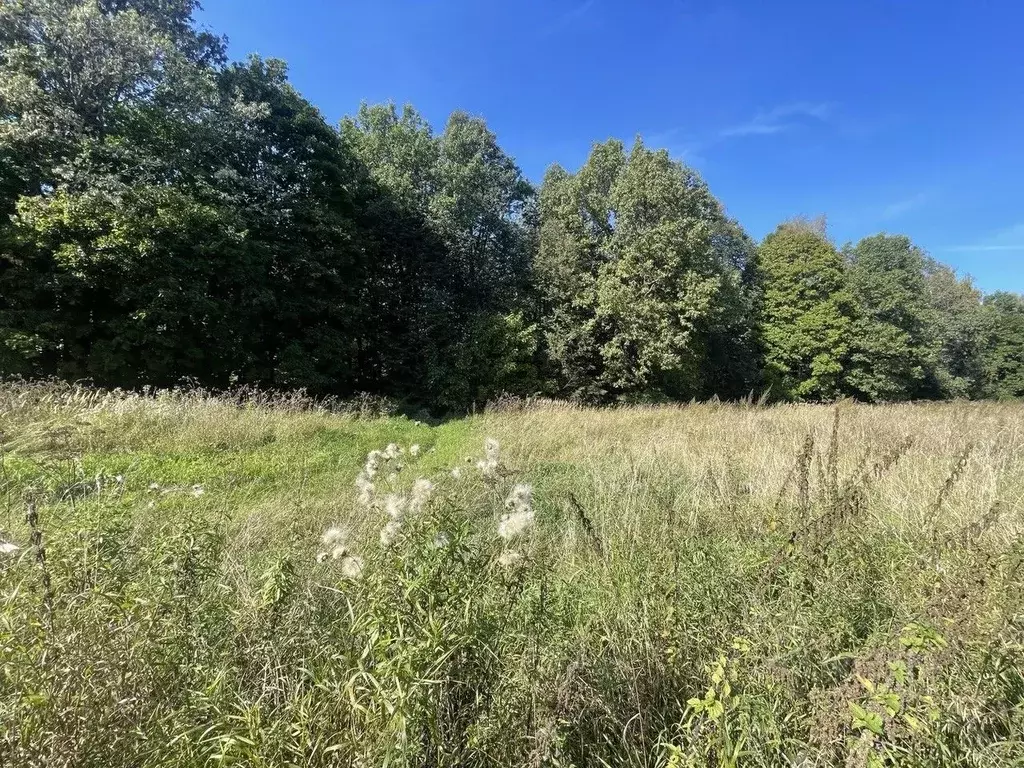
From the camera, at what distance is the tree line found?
10383 mm

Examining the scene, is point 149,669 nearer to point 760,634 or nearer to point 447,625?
point 447,625

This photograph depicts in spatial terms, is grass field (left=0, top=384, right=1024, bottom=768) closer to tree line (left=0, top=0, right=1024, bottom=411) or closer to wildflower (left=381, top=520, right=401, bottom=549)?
wildflower (left=381, top=520, right=401, bottom=549)

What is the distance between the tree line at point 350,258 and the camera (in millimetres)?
10383

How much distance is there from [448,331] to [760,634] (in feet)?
50.5

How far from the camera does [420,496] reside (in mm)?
2012

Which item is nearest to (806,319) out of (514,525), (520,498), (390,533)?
(520,498)

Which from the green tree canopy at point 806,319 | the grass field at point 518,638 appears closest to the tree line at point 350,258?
the green tree canopy at point 806,319

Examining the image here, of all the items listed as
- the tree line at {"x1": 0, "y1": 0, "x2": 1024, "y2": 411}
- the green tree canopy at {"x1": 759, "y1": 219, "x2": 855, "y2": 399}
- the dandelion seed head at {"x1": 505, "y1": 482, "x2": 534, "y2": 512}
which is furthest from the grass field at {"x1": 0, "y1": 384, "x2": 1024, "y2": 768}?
the green tree canopy at {"x1": 759, "y1": 219, "x2": 855, "y2": 399}

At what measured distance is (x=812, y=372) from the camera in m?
22.3

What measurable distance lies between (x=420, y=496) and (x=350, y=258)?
15.6 meters

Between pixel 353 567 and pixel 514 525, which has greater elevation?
pixel 514 525

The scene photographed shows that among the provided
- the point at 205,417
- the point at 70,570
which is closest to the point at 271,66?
the point at 205,417

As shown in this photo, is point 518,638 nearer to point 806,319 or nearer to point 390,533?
point 390,533

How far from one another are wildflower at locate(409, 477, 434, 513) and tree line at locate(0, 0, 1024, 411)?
38.8 feet
